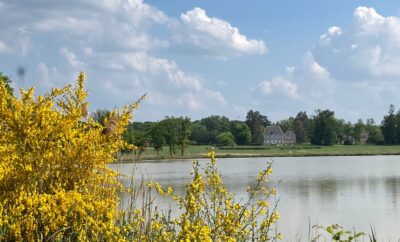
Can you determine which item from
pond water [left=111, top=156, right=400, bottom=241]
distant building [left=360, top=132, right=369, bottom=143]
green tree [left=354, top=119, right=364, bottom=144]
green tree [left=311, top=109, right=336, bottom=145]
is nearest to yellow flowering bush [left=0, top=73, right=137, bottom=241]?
pond water [left=111, top=156, right=400, bottom=241]

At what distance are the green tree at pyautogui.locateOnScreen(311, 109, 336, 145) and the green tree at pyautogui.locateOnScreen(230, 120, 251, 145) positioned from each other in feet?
46.2

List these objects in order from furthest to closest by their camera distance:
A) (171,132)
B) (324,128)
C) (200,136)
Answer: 1. (324,128)
2. (200,136)
3. (171,132)

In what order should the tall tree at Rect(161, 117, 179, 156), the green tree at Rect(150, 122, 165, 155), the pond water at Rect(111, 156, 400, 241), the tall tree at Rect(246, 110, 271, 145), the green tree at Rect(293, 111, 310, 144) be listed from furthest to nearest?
the green tree at Rect(293, 111, 310, 144), the tall tree at Rect(246, 110, 271, 145), the tall tree at Rect(161, 117, 179, 156), the green tree at Rect(150, 122, 165, 155), the pond water at Rect(111, 156, 400, 241)

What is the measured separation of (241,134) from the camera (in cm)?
12119

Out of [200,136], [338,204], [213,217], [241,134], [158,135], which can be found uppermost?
[241,134]

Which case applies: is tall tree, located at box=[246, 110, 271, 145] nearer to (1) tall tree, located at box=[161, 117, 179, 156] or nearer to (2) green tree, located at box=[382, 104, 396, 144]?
(2) green tree, located at box=[382, 104, 396, 144]

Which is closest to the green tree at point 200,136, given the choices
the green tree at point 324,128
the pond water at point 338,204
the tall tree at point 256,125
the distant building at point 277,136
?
the tall tree at point 256,125

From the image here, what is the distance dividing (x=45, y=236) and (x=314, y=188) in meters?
24.7

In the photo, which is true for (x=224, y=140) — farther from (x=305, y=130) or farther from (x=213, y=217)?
(x=213, y=217)

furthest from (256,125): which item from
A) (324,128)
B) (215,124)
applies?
(324,128)

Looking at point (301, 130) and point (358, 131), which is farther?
point (301, 130)

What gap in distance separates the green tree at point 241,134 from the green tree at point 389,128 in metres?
28.1

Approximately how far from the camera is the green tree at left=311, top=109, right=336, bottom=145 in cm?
11262

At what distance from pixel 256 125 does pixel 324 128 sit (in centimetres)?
2029
